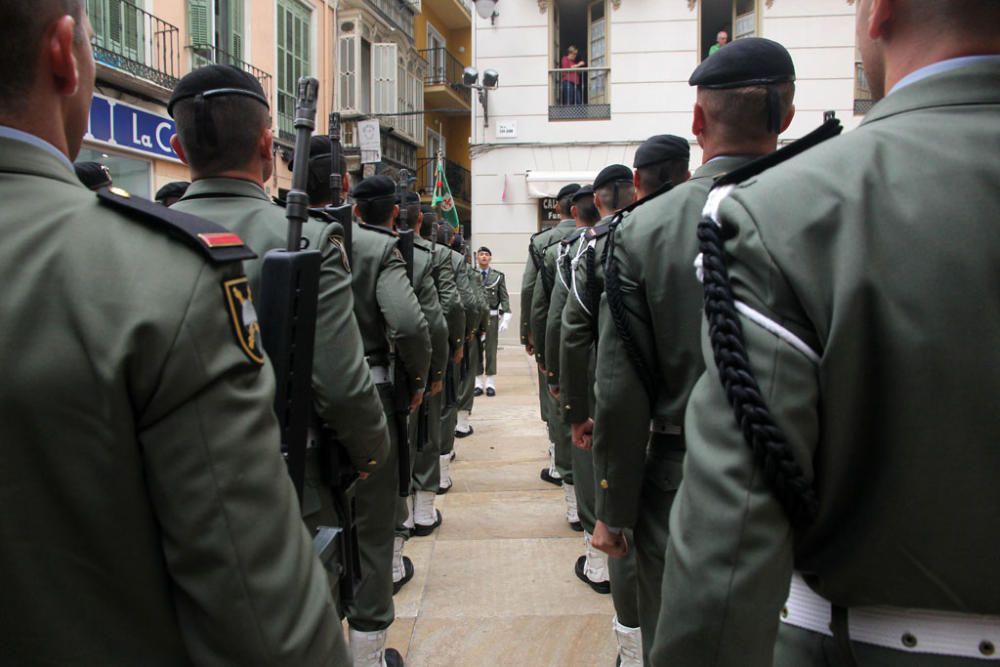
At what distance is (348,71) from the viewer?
18.2m

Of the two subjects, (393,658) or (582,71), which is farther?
(582,71)

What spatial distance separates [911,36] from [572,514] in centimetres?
428

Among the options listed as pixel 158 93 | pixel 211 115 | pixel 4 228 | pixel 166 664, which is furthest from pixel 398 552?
pixel 158 93

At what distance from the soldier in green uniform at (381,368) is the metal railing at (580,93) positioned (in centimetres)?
1206

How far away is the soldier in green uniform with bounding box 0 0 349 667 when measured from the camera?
98 centimetres

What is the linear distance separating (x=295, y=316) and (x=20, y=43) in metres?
0.74

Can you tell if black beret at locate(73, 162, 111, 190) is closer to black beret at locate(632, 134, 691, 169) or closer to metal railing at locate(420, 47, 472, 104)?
black beret at locate(632, 134, 691, 169)

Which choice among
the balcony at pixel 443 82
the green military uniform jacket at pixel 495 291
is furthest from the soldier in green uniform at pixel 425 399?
the balcony at pixel 443 82

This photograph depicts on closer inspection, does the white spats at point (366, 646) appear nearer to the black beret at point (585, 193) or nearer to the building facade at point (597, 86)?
the black beret at point (585, 193)

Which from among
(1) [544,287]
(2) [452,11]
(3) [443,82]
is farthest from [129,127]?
(2) [452,11]

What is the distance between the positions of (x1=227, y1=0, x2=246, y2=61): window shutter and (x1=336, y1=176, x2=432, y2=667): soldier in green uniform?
1118cm

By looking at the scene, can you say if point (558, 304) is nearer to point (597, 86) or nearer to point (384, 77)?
point (597, 86)

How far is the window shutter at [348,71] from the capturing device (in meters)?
18.1

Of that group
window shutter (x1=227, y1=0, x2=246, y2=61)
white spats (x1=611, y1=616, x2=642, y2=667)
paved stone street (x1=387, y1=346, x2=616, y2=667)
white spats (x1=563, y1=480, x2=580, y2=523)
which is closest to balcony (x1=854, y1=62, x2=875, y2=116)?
window shutter (x1=227, y1=0, x2=246, y2=61)
